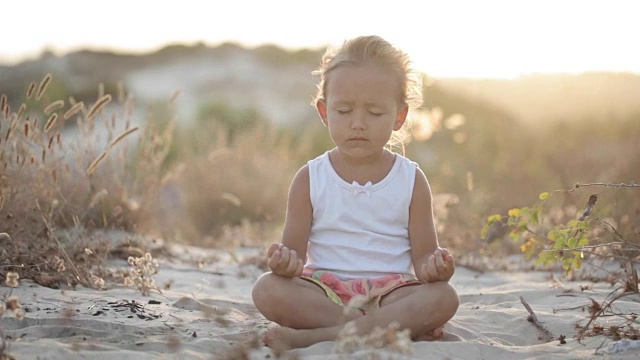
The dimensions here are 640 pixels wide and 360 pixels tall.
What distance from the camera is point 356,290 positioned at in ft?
10.8

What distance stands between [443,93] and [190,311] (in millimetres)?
19009

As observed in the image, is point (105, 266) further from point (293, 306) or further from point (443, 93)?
point (443, 93)

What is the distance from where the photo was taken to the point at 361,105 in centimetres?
327

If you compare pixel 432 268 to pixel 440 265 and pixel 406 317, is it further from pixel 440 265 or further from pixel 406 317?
pixel 406 317

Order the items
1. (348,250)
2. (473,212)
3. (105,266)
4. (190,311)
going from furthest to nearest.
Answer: (473,212) → (105,266) → (190,311) → (348,250)

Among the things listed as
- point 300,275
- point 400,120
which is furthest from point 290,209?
point 400,120

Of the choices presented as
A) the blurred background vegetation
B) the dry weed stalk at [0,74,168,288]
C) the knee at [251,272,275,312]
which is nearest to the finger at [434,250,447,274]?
the knee at [251,272,275,312]

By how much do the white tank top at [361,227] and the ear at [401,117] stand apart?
21 cm

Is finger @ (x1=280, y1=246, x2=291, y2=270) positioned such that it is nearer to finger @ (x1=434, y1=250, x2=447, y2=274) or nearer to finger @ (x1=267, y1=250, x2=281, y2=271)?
finger @ (x1=267, y1=250, x2=281, y2=271)

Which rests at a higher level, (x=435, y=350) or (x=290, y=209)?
(x=290, y=209)

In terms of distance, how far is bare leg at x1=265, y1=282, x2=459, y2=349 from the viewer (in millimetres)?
3027

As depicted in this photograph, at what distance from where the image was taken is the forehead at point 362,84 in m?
3.27

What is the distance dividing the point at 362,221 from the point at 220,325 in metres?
0.77

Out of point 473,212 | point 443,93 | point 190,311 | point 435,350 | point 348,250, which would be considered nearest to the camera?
point 435,350
